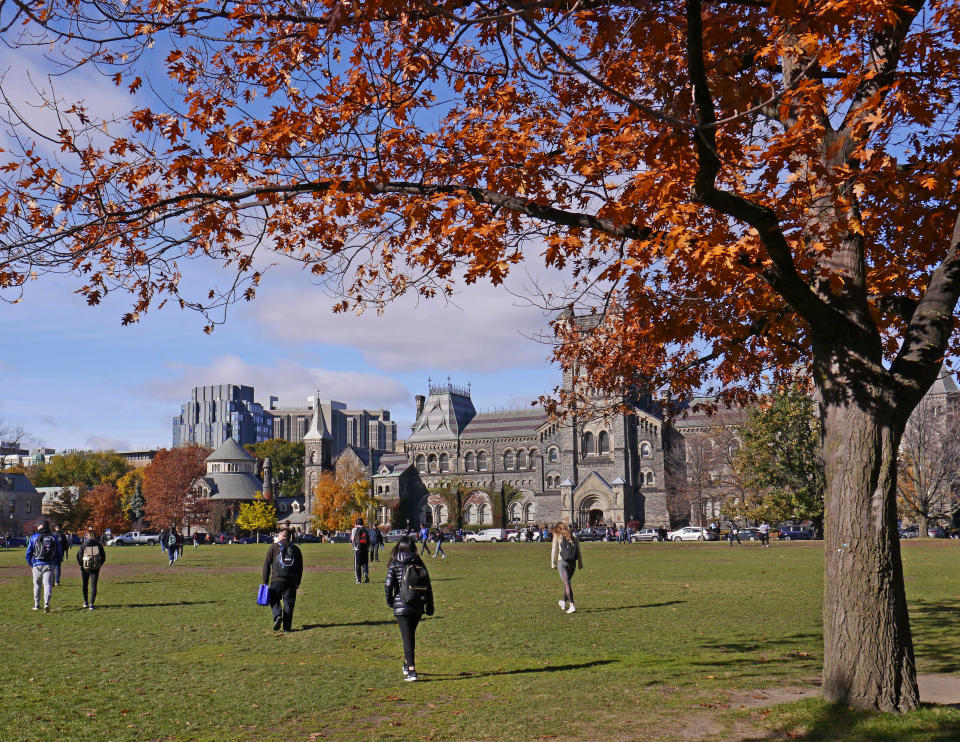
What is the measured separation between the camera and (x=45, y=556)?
17.7 metres

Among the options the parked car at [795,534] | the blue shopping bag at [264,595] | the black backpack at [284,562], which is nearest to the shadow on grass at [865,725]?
the blue shopping bag at [264,595]

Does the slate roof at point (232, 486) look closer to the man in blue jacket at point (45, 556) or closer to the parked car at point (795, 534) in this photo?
the parked car at point (795, 534)

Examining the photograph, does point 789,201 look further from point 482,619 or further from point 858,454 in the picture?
point 482,619

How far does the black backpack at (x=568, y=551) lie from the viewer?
1682 cm

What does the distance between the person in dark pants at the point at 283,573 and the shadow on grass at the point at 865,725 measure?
8.20 meters

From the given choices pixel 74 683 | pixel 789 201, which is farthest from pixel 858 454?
pixel 74 683

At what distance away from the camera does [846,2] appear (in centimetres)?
678

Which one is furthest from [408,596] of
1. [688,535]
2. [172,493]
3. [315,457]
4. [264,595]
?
[315,457]

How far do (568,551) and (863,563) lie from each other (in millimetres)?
9257

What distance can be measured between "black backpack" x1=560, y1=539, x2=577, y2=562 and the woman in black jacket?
665cm

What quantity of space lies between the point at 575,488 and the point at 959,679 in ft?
264

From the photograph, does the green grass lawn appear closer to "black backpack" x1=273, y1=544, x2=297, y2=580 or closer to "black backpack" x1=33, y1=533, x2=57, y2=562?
"black backpack" x1=273, y1=544, x2=297, y2=580

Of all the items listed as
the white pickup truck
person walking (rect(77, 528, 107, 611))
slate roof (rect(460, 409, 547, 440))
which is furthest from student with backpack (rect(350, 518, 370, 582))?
slate roof (rect(460, 409, 547, 440))

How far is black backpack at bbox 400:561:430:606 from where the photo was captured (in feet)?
33.6
